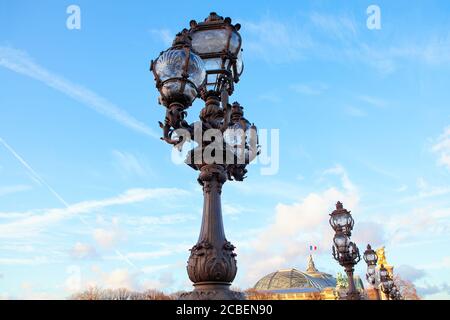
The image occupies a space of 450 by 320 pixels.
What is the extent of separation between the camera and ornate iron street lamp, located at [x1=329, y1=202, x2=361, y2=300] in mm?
12453

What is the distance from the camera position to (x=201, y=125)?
5.06m

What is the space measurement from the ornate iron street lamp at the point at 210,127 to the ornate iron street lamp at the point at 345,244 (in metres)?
7.63

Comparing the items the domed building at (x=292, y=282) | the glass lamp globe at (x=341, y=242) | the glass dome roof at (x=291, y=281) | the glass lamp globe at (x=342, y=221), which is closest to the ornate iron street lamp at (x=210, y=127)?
the glass lamp globe at (x=341, y=242)

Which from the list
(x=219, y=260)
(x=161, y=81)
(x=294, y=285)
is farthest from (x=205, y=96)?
(x=294, y=285)

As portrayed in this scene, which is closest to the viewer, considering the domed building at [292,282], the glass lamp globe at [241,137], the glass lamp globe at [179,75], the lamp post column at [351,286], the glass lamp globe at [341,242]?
the glass lamp globe at [179,75]

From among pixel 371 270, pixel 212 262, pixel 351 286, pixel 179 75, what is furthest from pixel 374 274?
pixel 179 75

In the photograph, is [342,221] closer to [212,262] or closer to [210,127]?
[210,127]

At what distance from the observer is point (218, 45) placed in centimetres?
569

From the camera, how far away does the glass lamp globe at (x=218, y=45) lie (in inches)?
223

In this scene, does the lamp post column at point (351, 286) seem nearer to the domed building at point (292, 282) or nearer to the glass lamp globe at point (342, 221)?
the glass lamp globe at point (342, 221)

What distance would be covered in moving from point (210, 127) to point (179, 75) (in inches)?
35.3
